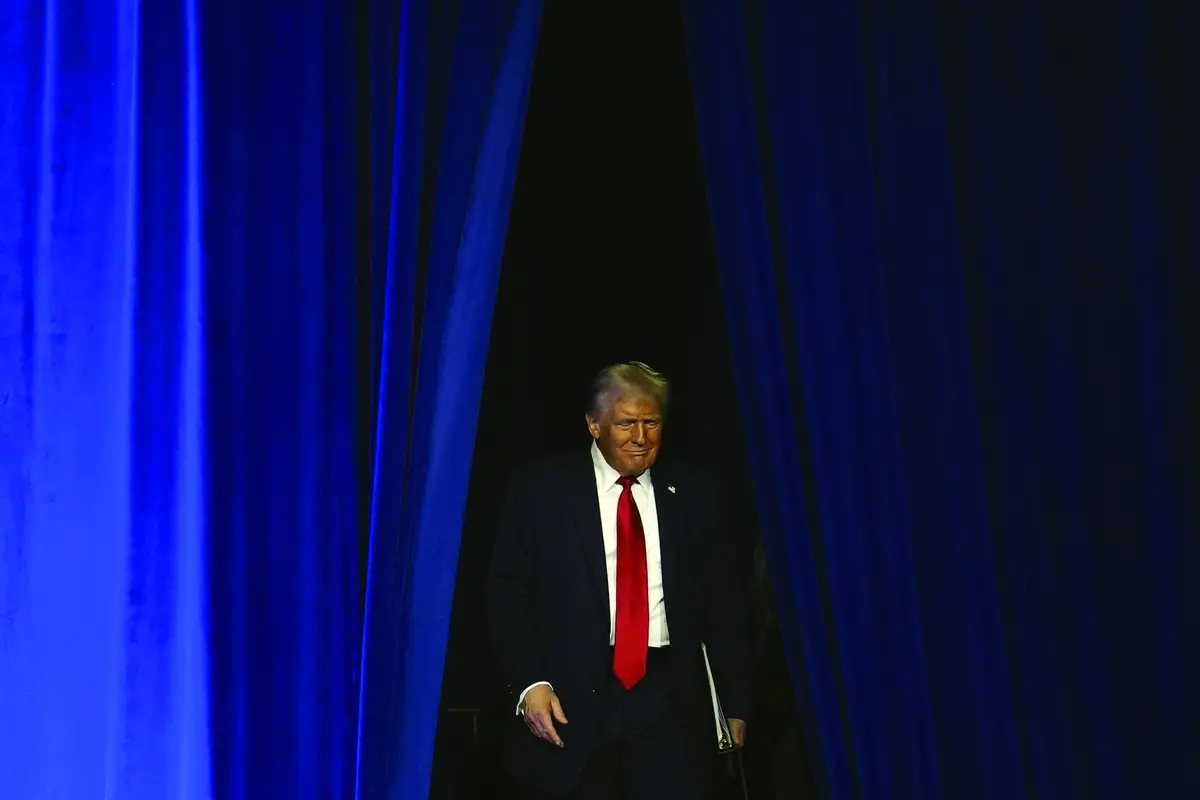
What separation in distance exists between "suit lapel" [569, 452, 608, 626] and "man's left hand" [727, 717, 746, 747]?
397 mm

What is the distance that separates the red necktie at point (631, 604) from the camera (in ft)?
9.89

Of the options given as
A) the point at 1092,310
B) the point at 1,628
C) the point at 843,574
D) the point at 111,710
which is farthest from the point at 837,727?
the point at 1,628

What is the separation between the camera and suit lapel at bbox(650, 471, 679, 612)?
122 inches

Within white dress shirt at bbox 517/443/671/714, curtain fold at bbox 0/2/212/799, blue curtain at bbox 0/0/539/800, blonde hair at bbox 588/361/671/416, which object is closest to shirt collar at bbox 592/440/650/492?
white dress shirt at bbox 517/443/671/714

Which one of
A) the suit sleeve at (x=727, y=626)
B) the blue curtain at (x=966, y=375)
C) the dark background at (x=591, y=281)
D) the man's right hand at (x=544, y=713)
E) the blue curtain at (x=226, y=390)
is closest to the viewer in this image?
the blue curtain at (x=226, y=390)

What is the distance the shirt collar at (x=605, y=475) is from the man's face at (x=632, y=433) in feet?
0.10

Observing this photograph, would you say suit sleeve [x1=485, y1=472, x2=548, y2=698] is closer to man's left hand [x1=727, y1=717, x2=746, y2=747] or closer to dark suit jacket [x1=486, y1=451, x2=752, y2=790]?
dark suit jacket [x1=486, y1=451, x2=752, y2=790]

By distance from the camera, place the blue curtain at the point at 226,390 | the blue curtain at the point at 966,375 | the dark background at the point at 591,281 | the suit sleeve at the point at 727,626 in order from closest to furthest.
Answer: the blue curtain at the point at 226,390, the blue curtain at the point at 966,375, the suit sleeve at the point at 727,626, the dark background at the point at 591,281

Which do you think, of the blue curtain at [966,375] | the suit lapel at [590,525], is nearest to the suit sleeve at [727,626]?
the suit lapel at [590,525]

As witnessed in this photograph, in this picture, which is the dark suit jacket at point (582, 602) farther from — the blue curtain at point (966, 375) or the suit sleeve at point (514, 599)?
the blue curtain at point (966, 375)

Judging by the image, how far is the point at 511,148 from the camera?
8.17ft

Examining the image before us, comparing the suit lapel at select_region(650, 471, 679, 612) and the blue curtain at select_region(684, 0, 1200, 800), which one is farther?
the suit lapel at select_region(650, 471, 679, 612)

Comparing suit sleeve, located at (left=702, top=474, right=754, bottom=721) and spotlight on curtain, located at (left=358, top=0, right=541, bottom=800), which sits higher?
spotlight on curtain, located at (left=358, top=0, right=541, bottom=800)

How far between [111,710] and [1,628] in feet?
0.77
